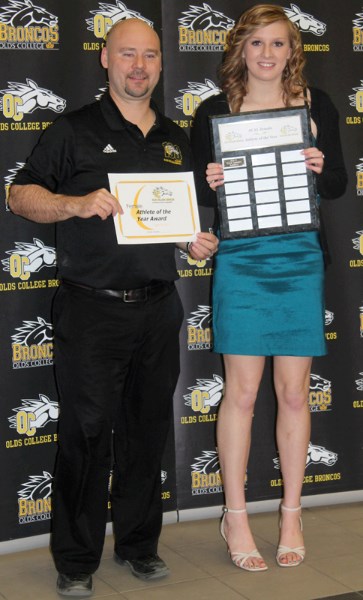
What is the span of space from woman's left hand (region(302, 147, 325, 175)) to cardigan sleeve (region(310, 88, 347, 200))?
112mm

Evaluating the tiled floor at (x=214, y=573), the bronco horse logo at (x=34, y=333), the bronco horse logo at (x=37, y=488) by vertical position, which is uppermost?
the bronco horse logo at (x=34, y=333)

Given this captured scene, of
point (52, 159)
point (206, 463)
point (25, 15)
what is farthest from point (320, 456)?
point (25, 15)

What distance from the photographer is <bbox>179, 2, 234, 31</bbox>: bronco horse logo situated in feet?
12.5

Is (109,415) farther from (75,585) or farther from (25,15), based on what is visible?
(25,15)

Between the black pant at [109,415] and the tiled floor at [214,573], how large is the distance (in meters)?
0.14

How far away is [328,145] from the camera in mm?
3385

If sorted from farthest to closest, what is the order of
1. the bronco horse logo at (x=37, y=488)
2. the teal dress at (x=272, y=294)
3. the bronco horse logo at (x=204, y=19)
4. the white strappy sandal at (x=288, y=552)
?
1. the bronco horse logo at (x=204, y=19)
2. the bronco horse logo at (x=37, y=488)
3. the white strappy sandal at (x=288, y=552)
4. the teal dress at (x=272, y=294)

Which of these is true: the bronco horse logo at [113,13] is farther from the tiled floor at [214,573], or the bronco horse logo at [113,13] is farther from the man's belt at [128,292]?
the tiled floor at [214,573]

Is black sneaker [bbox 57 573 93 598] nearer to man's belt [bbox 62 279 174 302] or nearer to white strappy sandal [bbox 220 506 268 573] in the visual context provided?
white strappy sandal [bbox 220 506 268 573]

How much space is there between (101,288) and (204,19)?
1.44 m

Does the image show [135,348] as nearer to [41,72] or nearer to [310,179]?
[310,179]

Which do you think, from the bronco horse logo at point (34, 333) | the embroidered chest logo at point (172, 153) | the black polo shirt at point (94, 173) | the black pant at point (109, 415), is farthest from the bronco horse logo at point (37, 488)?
the embroidered chest logo at point (172, 153)

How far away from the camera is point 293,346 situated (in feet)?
10.9

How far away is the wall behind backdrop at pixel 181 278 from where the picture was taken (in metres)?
3.55
